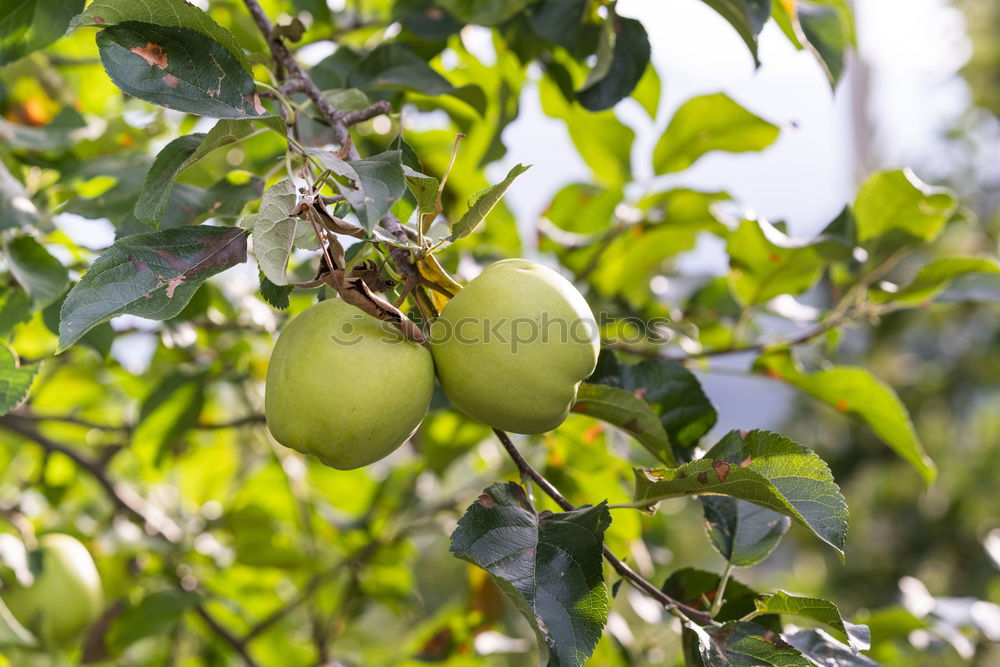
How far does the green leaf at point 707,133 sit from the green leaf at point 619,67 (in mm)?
227

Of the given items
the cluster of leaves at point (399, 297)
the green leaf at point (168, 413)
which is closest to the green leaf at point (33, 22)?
the cluster of leaves at point (399, 297)

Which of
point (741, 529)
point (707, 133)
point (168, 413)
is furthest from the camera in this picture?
point (168, 413)

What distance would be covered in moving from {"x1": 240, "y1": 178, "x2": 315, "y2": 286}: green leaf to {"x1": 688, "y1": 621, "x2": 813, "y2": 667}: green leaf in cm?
34

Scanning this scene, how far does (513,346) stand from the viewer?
0.49 m

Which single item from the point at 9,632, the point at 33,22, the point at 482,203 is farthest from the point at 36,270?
the point at 482,203

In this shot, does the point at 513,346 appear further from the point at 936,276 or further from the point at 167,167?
the point at 936,276

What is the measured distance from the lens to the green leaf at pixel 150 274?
461 mm

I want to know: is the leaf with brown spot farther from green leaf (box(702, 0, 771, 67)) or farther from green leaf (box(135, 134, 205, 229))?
green leaf (box(702, 0, 771, 67))

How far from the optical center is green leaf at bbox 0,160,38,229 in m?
0.68

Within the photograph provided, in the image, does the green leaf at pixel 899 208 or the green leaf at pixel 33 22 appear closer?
the green leaf at pixel 33 22

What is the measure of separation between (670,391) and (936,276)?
17.4 inches

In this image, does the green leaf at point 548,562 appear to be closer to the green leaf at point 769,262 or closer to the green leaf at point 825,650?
the green leaf at point 825,650

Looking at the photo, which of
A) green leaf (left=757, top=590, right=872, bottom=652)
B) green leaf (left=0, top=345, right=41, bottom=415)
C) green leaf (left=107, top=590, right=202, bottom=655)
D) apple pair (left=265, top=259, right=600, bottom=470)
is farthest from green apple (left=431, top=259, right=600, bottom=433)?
green leaf (left=107, top=590, right=202, bottom=655)

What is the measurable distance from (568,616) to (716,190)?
651 mm
